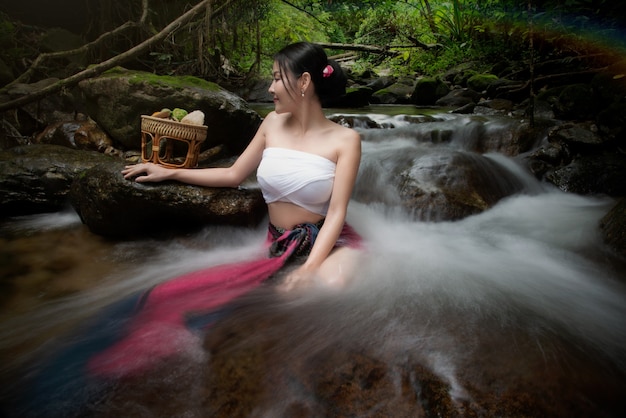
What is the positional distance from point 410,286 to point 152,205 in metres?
2.31

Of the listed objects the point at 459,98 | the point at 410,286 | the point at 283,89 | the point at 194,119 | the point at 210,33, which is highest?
the point at 210,33

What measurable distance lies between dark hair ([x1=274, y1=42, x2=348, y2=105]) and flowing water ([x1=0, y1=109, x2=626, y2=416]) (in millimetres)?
1323

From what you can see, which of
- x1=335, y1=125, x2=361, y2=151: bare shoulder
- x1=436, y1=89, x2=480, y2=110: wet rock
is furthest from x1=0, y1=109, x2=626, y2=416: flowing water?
x1=436, y1=89, x2=480, y2=110: wet rock

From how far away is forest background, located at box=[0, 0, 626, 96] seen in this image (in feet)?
19.1

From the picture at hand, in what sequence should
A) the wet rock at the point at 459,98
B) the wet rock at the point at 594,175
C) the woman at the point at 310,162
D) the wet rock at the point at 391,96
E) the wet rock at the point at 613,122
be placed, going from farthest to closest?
1. the wet rock at the point at 391,96
2. the wet rock at the point at 459,98
3. the wet rock at the point at 613,122
4. the wet rock at the point at 594,175
5. the woman at the point at 310,162

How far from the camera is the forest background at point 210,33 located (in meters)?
5.82

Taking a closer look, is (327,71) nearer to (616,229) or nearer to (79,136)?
(616,229)

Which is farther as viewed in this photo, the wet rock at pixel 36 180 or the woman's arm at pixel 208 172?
the wet rock at pixel 36 180

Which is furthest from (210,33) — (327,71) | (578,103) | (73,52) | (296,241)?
(578,103)

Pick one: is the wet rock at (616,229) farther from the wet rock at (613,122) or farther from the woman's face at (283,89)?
the woman's face at (283,89)

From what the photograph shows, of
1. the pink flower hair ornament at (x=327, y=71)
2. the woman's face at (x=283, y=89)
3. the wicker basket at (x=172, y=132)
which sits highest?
the pink flower hair ornament at (x=327, y=71)

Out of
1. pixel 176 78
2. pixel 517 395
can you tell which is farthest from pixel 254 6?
pixel 517 395

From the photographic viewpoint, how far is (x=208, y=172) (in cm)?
303

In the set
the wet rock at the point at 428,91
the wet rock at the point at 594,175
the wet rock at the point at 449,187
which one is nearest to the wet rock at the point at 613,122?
the wet rock at the point at 594,175
